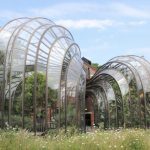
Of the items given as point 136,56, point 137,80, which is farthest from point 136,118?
point 136,56

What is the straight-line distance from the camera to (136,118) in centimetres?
3102

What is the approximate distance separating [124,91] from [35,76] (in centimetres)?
1536

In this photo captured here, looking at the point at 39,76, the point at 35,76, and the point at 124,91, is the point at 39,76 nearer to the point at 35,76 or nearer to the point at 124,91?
the point at 35,76

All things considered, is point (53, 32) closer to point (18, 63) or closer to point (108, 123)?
point (18, 63)

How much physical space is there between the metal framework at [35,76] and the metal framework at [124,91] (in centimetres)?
991

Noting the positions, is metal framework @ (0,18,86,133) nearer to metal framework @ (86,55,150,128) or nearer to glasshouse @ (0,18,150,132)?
glasshouse @ (0,18,150,132)

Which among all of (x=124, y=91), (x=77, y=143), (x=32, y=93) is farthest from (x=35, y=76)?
(x=124, y=91)

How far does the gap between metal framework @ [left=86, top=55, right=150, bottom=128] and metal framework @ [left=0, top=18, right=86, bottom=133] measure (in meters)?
9.91

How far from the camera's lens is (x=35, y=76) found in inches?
741

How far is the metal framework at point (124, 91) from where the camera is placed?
30.8 meters

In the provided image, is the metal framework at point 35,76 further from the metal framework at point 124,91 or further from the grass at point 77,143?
the metal framework at point 124,91

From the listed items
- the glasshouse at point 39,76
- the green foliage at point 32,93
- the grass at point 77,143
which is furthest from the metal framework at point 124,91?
the grass at point 77,143

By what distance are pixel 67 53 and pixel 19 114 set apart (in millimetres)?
4310

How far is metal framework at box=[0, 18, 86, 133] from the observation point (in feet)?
61.0
